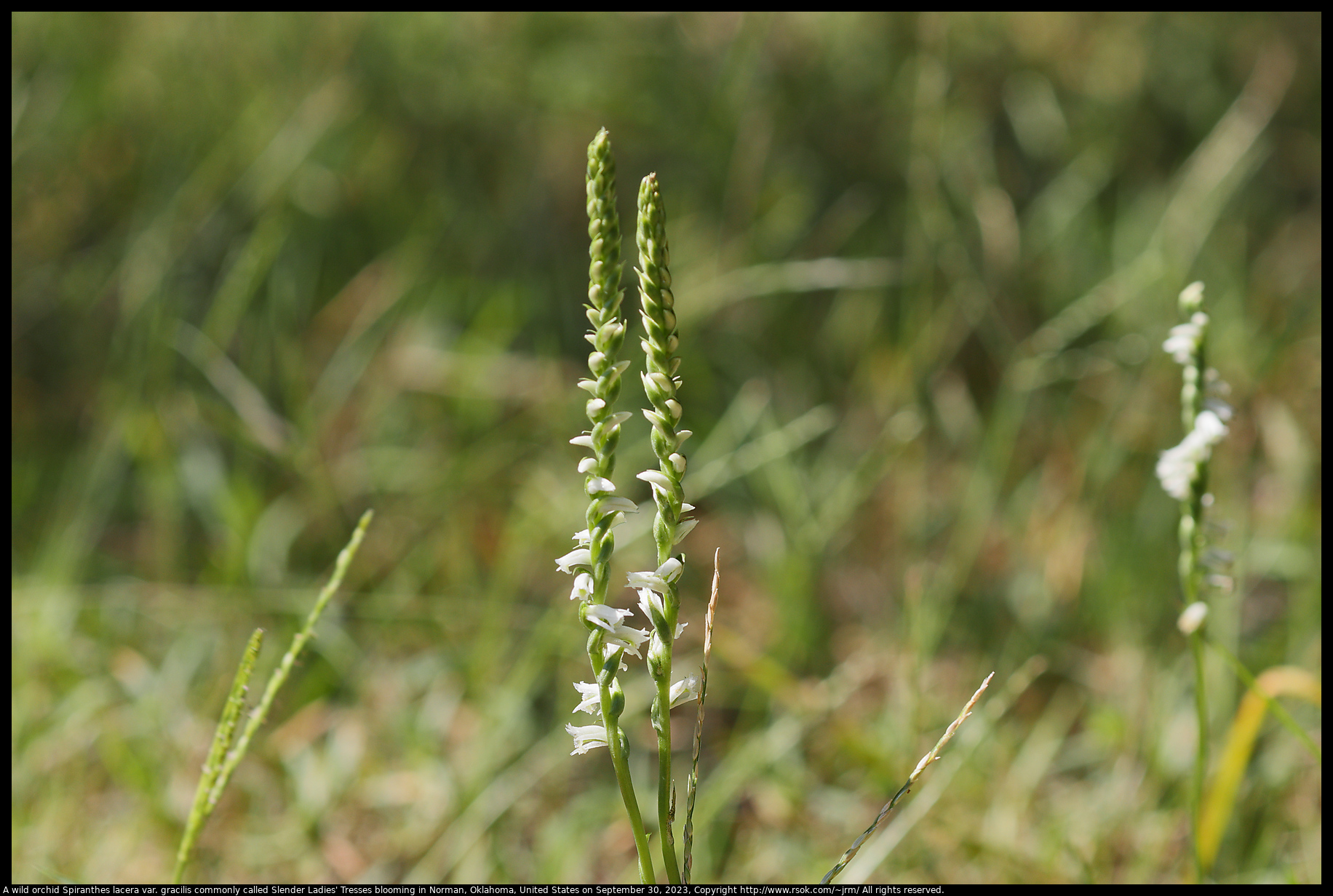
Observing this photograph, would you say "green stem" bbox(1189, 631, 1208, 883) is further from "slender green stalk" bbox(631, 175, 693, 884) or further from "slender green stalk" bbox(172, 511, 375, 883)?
"slender green stalk" bbox(172, 511, 375, 883)

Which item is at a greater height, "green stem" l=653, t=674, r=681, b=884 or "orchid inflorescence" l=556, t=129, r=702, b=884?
"orchid inflorescence" l=556, t=129, r=702, b=884

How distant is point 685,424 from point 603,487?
241 centimetres

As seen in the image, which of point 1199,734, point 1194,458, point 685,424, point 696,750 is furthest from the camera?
point 685,424

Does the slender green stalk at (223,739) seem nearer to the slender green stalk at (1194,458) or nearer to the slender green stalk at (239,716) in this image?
the slender green stalk at (239,716)

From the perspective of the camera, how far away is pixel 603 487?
94cm

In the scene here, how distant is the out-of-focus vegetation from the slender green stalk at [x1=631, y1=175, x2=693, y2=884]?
0.95 meters

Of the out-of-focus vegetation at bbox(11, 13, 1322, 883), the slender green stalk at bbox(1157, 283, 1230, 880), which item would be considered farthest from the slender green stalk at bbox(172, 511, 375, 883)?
the slender green stalk at bbox(1157, 283, 1230, 880)

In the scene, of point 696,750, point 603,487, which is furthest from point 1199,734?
point 603,487

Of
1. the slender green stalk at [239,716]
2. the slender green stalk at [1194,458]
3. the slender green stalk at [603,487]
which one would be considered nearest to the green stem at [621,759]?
the slender green stalk at [603,487]

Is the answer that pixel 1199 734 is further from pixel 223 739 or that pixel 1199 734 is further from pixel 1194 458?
pixel 223 739

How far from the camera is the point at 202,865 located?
2.08m

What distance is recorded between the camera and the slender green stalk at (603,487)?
898mm

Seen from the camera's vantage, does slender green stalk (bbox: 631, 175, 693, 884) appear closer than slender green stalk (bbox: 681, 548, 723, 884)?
Yes

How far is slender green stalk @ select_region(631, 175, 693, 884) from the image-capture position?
89 cm
